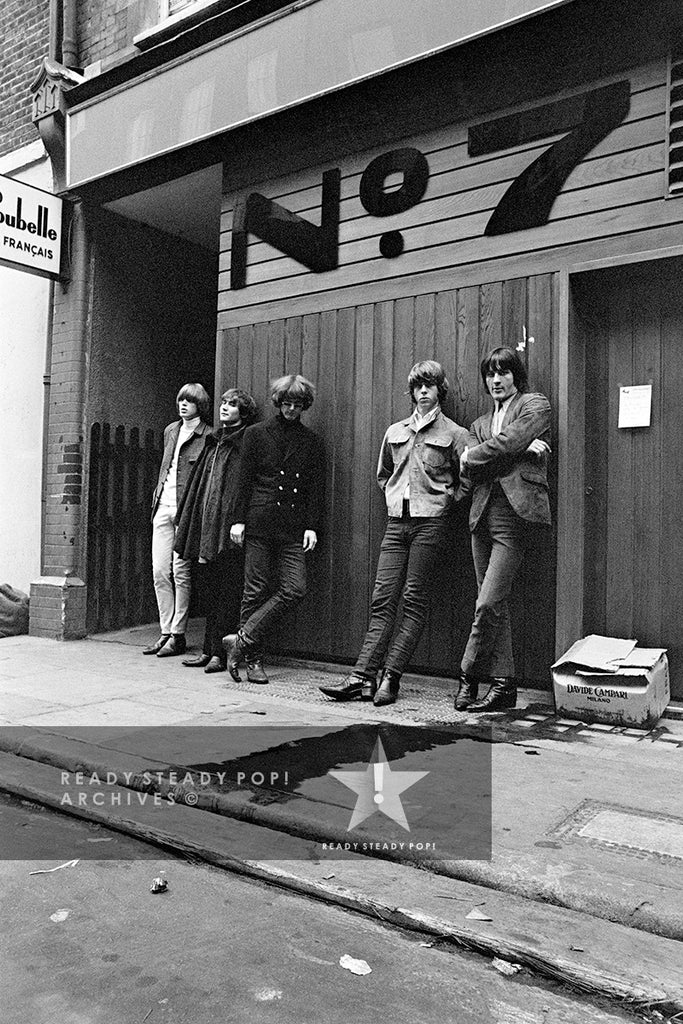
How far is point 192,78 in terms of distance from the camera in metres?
7.02

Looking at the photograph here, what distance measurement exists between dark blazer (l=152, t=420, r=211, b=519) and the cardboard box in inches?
135

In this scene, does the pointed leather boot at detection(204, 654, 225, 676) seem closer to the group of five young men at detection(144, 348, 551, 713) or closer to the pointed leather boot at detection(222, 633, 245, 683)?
Answer: the group of five young men at detection(144, 348, 551, 713)

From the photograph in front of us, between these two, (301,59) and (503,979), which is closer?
(503,979)

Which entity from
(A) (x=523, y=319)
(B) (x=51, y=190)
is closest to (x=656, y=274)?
(A) (x=523, y=319)

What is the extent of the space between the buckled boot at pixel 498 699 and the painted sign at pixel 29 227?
548 cm

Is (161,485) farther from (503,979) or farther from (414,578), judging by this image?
(503,979)

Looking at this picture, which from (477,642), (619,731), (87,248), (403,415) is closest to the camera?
(619,731)

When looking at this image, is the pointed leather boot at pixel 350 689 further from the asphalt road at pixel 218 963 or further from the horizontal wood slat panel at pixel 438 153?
the horizontal wood slat panel at pixel 438 153

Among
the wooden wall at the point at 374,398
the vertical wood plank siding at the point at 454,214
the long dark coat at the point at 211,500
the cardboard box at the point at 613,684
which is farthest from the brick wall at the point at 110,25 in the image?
the cardboard box at the point at 613,684

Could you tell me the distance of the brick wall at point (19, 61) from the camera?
8883 millimetres

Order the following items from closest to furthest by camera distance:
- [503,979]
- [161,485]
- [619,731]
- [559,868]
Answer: [503,979], [559,868], [619,731], [161,485]

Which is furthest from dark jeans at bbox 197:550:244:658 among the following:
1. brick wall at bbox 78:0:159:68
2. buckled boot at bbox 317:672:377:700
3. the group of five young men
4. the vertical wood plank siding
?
brick wall at bbox 78:0:159:68

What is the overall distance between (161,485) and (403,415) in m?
2.29

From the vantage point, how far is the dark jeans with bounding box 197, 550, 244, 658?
6648 millimetres
